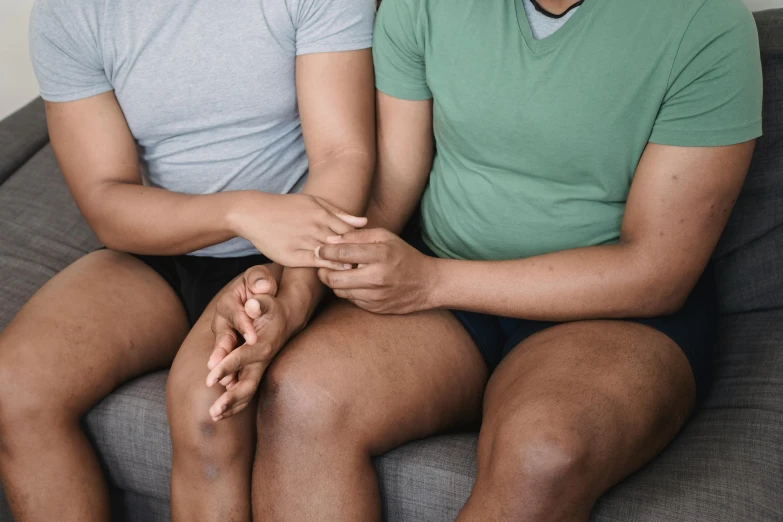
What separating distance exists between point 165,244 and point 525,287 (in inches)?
23.4

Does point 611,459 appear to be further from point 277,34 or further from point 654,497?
point 277,34

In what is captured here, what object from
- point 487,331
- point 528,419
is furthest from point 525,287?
point 528,419

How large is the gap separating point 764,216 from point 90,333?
1143 millimetres

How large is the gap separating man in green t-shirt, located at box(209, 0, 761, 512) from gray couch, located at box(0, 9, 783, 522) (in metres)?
0.04

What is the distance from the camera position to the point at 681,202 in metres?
1.01

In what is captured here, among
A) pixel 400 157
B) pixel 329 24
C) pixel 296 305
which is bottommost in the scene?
pixel 296 305

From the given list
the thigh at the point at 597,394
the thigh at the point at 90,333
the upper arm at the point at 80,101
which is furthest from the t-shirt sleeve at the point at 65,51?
the thigh at the point at 597,394

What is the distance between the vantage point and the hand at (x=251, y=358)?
0.96m

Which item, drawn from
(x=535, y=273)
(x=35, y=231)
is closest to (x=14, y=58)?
(x=35, y=231)

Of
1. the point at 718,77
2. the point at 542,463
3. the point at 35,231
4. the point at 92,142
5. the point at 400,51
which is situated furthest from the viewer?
the point at 35,231

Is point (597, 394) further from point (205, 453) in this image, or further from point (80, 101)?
point (80, 101)

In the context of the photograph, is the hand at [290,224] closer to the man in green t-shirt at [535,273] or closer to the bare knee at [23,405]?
the man in green t-shirt at [535,273]

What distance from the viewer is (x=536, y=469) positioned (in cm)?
86

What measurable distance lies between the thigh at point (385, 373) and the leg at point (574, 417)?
2.8 inches
